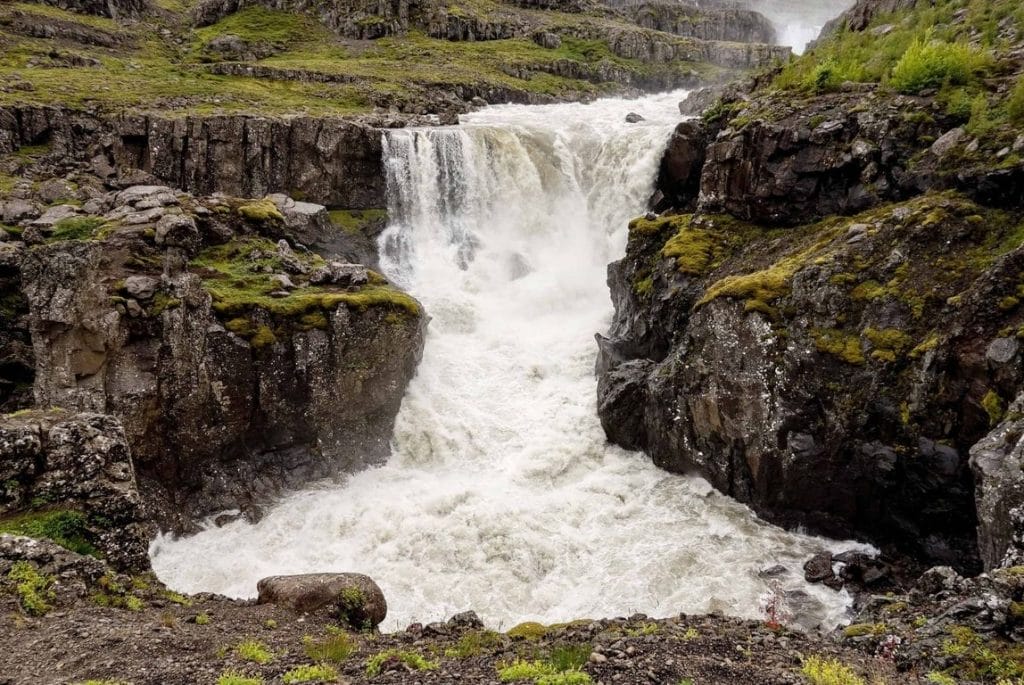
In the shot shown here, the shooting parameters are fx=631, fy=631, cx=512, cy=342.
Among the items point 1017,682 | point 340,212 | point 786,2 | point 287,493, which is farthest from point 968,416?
point 786,2

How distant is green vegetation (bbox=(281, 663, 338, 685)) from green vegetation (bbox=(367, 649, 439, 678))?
53 cm

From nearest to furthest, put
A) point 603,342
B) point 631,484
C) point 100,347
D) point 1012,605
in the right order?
1. point 1012,605
2. point 100,347
3. point 631,484
4. point 603,342

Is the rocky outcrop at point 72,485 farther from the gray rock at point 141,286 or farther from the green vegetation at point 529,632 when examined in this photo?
the gray rock at point 141,286

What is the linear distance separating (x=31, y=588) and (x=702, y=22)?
4946 inches

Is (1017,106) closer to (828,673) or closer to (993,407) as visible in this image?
(993,407)

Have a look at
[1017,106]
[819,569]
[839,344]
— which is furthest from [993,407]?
[1017,106]

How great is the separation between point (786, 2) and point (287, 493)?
167 meters

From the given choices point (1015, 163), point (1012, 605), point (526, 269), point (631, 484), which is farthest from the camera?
point (526, 269)

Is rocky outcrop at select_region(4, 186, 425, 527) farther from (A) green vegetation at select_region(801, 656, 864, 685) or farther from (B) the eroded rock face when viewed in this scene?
(A) green vegetation at select_region(801, 656, 864, 685)

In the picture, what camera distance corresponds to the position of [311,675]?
9008 millimetres

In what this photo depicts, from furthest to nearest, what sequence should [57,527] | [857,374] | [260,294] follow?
[260,294] < [857,374] < [57,527]

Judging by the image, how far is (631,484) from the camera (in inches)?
944

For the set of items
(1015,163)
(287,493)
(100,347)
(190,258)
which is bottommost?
(287,493)

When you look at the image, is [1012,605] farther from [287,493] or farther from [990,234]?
[287,493]
